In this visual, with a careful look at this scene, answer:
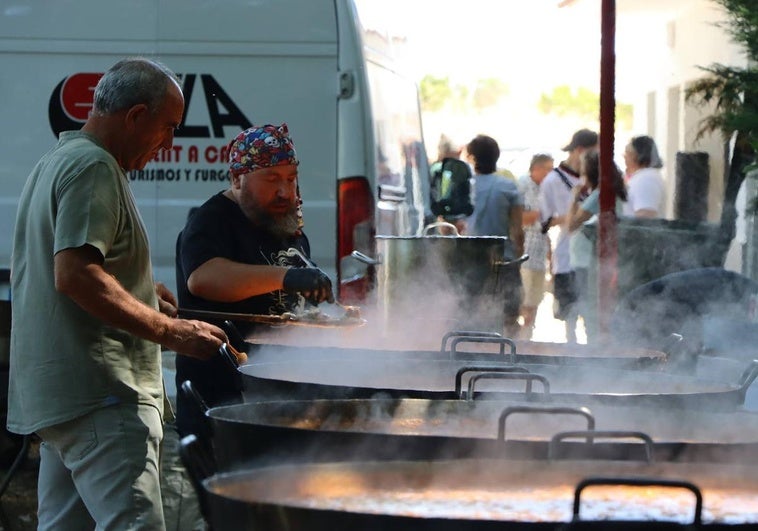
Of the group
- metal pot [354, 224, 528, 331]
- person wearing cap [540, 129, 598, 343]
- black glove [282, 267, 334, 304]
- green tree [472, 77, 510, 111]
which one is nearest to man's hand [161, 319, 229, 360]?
black glove [282, 267, 334, 304]

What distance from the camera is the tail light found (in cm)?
580

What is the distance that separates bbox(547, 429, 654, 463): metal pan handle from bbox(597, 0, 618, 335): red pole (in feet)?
14.1

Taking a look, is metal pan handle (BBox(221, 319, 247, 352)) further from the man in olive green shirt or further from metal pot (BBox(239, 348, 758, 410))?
the man in olive green shirt

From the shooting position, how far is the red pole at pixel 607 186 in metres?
6.45

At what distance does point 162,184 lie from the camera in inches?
235

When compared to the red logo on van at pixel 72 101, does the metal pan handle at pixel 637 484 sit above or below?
below

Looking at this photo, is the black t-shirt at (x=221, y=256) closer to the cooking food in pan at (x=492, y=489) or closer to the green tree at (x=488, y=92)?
the cooking food in pan at (x=492, y=489)

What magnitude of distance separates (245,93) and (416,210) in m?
2.08

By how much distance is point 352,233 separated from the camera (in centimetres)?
584

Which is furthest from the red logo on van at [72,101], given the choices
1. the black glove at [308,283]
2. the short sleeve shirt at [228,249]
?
the black glove at [308,283]

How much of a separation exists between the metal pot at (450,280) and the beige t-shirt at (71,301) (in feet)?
6.48

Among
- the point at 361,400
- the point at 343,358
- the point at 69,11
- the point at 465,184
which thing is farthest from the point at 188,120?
the point at 361,400

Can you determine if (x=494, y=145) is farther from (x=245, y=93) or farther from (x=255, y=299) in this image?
(x=255, y=299)

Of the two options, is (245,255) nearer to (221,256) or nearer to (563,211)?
(221,256)
